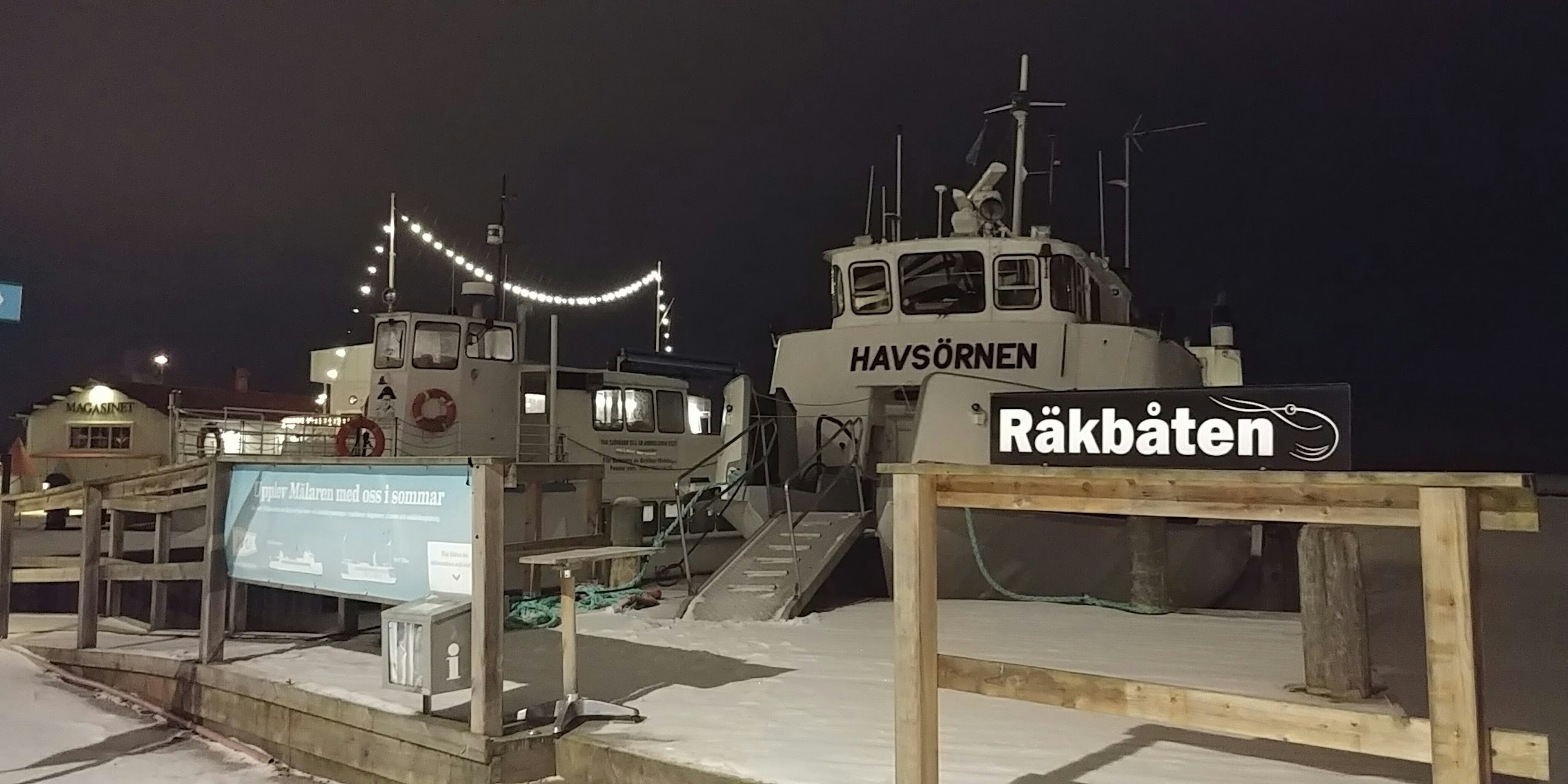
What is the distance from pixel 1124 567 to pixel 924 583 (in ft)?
21.4

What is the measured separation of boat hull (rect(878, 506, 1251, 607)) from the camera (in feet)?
31.2

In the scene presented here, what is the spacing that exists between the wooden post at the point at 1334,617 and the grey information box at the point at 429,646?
462cm

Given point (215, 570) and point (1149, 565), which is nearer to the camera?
point (215, 570)

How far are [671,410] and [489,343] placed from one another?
12.1ft

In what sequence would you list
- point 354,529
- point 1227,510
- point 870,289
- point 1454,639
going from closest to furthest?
point 1454,639 < point 1227,510 < point 354,529 < point 870,289

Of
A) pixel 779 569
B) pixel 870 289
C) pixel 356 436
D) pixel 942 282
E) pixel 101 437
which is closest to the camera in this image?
pixel 779 569

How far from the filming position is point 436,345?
15.6m

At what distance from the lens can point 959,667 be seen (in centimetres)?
392

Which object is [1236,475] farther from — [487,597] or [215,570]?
[215,570]

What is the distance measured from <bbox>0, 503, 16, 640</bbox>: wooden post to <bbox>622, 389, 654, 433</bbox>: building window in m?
9.71

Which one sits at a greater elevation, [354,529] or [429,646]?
[354,529]

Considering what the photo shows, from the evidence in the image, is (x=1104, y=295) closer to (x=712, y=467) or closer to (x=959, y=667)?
(x=712, y=467)

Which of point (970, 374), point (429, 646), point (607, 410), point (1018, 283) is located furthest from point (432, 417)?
point (429, 646)

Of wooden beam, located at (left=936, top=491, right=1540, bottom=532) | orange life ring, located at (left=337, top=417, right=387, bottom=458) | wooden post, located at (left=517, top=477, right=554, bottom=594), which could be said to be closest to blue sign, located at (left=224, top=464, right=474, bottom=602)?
wooden post, located at (left=517, top=477, right=554, bottom=594)
